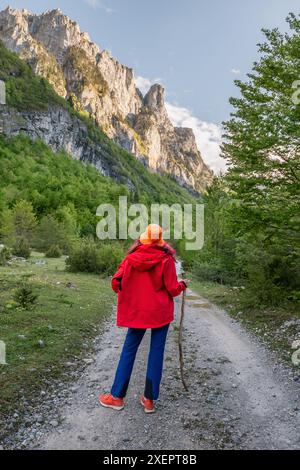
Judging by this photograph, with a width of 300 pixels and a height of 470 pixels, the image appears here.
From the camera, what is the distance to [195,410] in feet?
18.9

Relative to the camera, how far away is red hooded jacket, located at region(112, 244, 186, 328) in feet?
19.0

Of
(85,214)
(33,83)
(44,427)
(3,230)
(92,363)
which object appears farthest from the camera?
(33,83)

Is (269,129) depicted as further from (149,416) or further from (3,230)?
(3,230)

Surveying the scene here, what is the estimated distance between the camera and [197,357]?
8805mm

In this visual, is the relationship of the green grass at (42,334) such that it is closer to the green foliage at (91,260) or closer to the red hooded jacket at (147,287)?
the red hooded jacket at (147,287)

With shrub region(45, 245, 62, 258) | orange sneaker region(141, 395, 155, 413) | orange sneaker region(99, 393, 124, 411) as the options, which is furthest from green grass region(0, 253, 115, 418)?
shrub region(45, 245, 62, 258)

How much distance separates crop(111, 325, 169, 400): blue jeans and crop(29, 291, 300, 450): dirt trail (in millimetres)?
309

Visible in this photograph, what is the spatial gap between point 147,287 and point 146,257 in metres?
0.47

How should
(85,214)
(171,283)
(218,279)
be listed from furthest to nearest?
(85,214)
(218,279)
(171,283)

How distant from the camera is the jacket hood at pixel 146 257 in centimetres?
577

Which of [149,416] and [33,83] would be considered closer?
[149,416]

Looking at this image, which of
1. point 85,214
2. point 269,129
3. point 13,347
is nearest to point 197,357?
point 13,347
